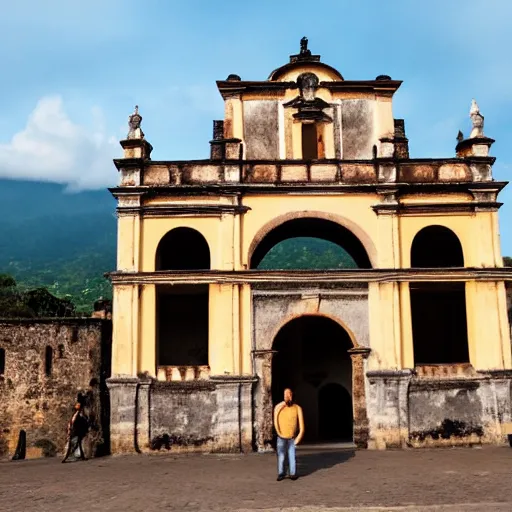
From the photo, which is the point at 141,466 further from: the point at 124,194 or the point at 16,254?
the point at 16,254

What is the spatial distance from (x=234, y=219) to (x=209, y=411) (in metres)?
5.21

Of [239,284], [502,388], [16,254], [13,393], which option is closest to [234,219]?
[239,284]

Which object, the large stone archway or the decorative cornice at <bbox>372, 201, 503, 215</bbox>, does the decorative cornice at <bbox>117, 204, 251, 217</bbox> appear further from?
the decorative cornice at <bbox>372, 201, 503, 215</bbox>

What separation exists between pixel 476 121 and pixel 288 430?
11762mm

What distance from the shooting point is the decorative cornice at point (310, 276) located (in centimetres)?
1742

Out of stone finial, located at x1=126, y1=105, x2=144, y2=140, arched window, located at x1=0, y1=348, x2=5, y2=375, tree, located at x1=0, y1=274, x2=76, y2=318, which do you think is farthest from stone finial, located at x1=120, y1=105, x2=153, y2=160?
tree, located at x1=0, y1=274, x2=76, y2=318

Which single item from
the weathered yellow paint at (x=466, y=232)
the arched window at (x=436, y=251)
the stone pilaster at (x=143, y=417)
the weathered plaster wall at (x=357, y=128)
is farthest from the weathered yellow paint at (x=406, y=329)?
the stone pilaster at (x=143, y=417)

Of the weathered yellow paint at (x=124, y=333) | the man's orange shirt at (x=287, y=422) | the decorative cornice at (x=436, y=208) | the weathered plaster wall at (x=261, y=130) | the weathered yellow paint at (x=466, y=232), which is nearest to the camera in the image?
the man's orange shirt at (x=287, y=422)

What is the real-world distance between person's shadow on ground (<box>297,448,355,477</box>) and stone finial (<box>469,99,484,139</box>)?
31.8 ft

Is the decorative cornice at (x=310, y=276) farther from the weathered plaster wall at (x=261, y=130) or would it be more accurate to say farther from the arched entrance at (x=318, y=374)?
the arched entrance at (x=318, y=374)

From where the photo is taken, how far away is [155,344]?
57.4ft

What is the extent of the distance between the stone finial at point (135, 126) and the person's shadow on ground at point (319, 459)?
32.4 ft

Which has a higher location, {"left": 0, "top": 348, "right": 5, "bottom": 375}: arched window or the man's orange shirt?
{"left": 0, "top": 348, "right": 5, "bottom": 375}: arched window

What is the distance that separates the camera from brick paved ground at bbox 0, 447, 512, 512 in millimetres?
9969
